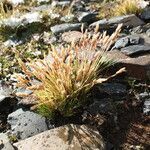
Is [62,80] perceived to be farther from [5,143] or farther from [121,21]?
[121,21]

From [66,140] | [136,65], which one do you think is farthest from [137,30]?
[66,140]

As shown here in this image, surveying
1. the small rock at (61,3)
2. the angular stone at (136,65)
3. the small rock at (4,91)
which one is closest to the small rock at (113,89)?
the angular stone at (136,65)

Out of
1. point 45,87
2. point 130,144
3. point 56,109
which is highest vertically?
point 45,87

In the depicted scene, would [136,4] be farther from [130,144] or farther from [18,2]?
[130,144]

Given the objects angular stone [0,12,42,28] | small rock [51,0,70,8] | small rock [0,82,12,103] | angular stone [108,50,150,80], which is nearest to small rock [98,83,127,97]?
angular stone [108,50,150,80]

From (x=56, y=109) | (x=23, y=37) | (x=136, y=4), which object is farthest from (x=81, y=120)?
(x=136, y=4)

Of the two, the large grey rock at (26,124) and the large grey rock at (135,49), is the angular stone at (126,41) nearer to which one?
the large grey rock at (135,49)
